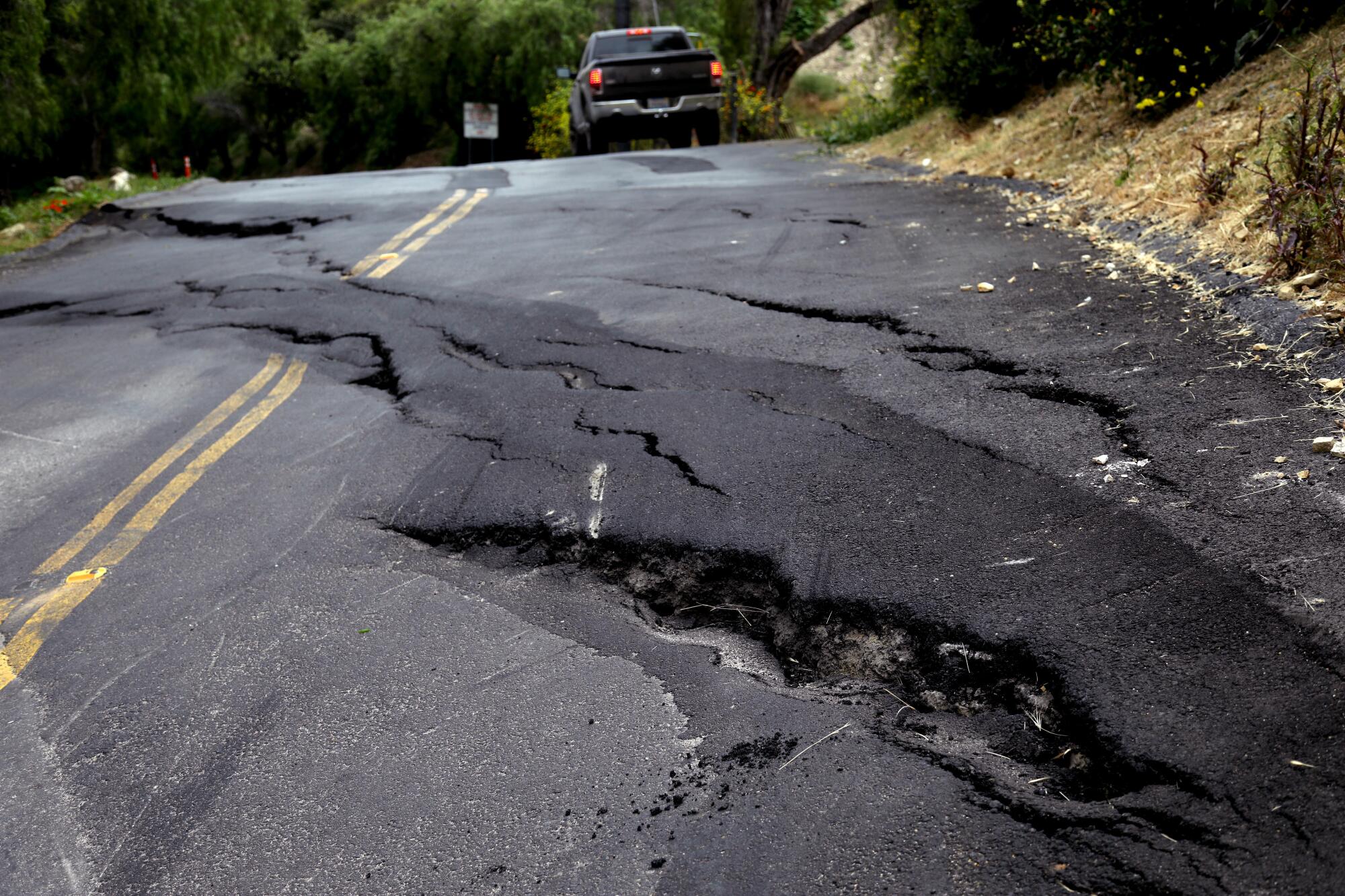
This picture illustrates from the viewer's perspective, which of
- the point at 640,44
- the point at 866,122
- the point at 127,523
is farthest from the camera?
the point at 640,44

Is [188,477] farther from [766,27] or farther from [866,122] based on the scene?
[766,27]

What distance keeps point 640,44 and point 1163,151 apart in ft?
46.0

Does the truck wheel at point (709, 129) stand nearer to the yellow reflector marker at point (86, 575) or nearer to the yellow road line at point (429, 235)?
the yellow road line at point (429, 235)

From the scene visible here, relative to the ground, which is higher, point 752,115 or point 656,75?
point 656,75

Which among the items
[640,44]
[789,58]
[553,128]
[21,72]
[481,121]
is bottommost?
[553,128]

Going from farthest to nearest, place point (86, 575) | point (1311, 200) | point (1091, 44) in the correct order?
point (1091, 44)
point (1311, 200)
point (86, 575)

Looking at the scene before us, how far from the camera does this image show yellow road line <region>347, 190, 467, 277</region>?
9680 millimetres

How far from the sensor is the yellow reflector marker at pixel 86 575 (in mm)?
4523

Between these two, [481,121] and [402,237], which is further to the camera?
[481,121]

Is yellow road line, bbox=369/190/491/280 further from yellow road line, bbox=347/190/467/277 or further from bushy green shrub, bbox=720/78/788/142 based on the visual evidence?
bushy green shrub, bbox=720/78/788/142

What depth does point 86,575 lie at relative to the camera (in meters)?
4.57

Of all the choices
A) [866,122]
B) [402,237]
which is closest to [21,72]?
[402,237]

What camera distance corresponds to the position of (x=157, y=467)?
562 centimetres

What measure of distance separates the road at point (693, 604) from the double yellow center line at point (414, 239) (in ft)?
6.93
